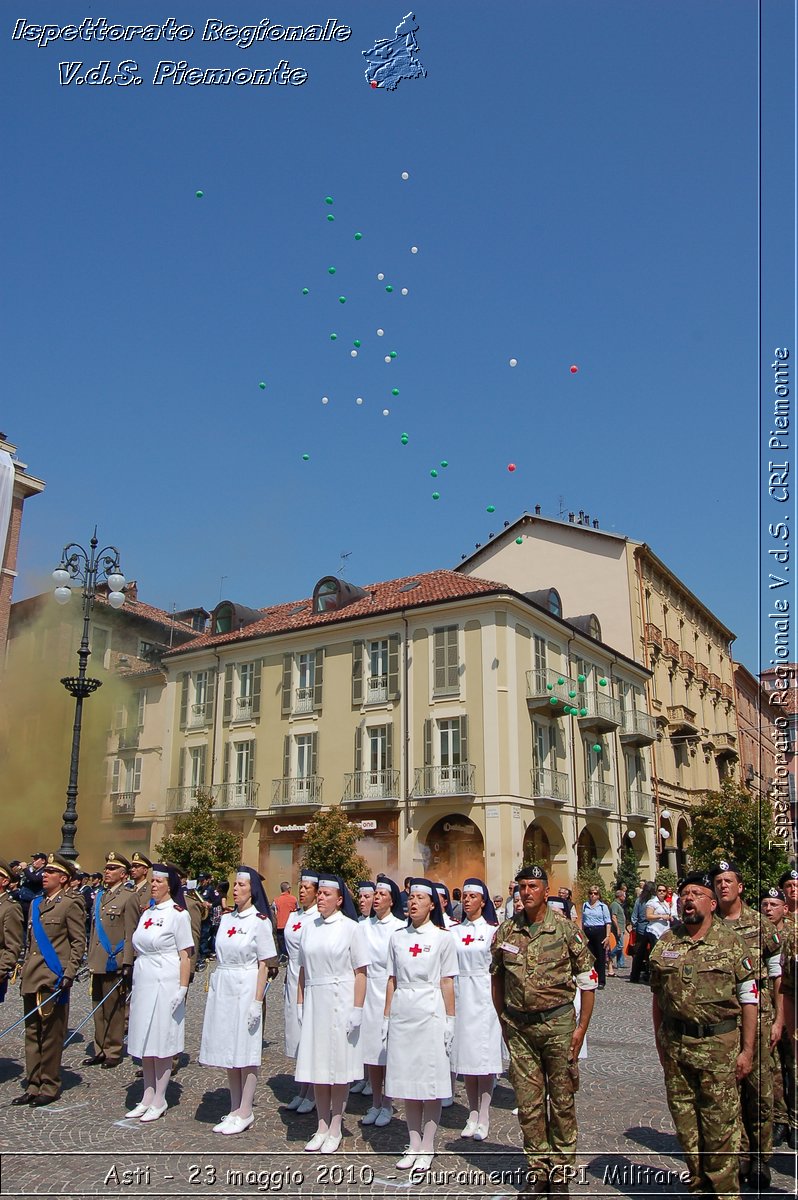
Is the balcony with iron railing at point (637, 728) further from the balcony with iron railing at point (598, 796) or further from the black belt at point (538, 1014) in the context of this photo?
the black belt at point (538, 1014)

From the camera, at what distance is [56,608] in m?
42.7

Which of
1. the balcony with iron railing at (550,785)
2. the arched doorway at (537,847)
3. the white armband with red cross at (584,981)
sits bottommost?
the white armband with red cross at (584,981)

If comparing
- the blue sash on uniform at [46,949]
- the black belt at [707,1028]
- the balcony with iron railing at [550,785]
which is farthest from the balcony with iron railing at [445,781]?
the black belt at [707,1028]

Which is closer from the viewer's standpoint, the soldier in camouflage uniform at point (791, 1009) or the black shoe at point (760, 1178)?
the black shoe at point (760, 1178)

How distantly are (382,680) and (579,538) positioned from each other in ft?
48.1

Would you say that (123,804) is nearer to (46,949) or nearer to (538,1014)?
(46,949)

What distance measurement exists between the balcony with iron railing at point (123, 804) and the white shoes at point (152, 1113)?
3297cm

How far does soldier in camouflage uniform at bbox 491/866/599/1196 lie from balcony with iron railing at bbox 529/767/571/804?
1003 inches

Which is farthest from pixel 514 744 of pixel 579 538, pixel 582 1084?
pixel 582 1084

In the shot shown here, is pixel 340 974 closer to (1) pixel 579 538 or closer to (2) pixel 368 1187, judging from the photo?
(2) pixel 368 1187

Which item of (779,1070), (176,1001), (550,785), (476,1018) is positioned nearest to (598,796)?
(550,785)

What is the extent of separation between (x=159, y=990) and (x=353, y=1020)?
6.07ft

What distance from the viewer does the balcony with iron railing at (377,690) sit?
33.0 m

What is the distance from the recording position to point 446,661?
3200 cm
